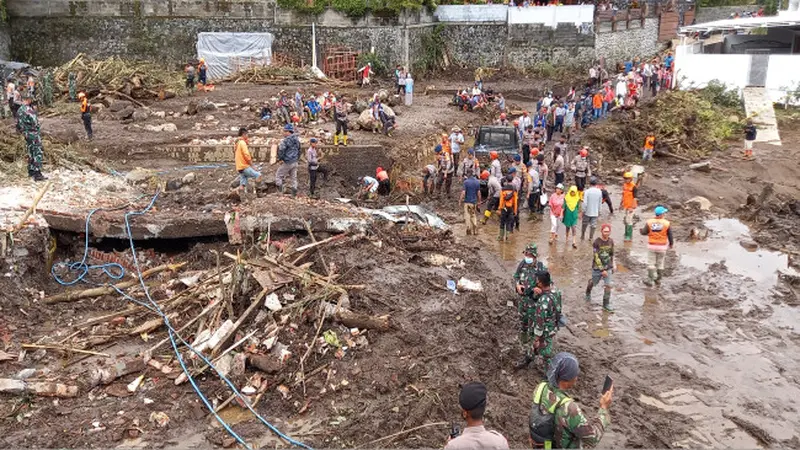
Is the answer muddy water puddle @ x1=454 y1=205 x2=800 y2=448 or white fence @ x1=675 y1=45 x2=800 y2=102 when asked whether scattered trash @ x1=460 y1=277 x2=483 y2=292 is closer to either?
muddy water puddle @ x1=454 y1=205 x2=800 y2=448

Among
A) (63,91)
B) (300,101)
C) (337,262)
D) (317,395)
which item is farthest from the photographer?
(63,91)

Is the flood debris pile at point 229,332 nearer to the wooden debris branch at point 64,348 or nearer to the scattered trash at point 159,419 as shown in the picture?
the wooden debris branch at point 64,348

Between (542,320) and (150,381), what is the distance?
5316 mm

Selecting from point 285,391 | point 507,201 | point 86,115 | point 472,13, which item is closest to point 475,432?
point 285,391

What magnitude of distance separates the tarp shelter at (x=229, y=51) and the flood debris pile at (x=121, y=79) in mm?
2839

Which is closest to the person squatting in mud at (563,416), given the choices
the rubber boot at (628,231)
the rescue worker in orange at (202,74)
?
the rubber boot at (628,231)

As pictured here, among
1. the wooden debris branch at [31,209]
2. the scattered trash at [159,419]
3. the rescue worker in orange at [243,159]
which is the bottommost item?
the scattered trash at [159,419]

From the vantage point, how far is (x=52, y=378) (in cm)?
898

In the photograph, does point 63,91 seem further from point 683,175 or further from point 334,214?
point 683,175

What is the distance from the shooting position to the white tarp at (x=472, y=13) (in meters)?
36.4

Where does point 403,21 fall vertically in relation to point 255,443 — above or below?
above

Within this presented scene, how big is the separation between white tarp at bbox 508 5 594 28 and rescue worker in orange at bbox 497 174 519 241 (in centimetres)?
2394

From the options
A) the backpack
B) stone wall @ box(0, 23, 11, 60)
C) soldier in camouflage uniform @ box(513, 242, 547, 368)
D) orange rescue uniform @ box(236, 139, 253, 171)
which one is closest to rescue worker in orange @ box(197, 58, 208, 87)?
stone wall @ box(0, 23, 11, 60)

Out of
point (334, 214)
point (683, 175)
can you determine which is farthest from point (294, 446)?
point (683, 175)
